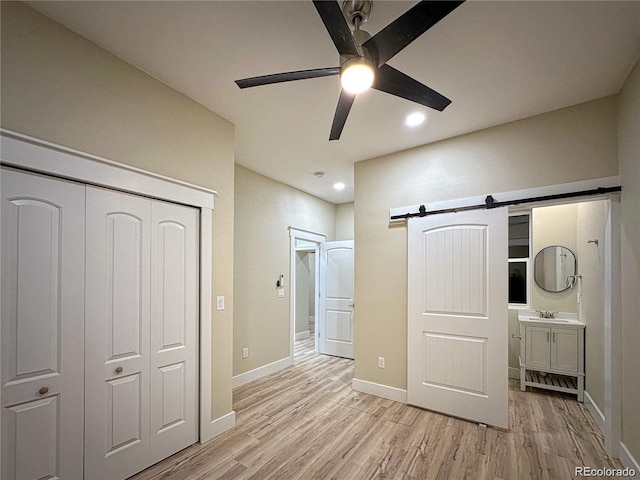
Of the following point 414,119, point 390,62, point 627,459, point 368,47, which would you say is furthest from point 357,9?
point 627,459

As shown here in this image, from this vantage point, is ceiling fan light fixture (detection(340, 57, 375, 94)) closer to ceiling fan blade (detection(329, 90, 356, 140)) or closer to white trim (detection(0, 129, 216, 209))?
ceiling fan blade (detection(329, 90, 356, 140))

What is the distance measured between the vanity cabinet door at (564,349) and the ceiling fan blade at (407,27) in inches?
152

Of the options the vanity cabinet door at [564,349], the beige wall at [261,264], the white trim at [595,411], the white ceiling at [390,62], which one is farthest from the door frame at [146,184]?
the vanity cabinet door at [564,349]

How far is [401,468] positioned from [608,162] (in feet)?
9.75

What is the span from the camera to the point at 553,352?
3549 mm

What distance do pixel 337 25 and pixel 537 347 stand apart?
4200 mm

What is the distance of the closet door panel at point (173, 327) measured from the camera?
226 centimetres

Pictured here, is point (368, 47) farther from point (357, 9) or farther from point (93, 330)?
point (93, 330)

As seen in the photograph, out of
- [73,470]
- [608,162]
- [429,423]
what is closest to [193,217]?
[73,470]

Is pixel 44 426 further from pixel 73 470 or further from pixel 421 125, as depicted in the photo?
pixel 421 125

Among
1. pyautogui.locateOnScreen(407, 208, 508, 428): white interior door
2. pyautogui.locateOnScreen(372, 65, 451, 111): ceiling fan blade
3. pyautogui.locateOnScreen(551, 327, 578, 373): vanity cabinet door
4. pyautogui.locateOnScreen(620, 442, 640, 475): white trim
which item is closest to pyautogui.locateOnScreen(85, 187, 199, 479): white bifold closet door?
pyautogui.locateOnScreen(372, 65, 451, 111): ceiling fan blade

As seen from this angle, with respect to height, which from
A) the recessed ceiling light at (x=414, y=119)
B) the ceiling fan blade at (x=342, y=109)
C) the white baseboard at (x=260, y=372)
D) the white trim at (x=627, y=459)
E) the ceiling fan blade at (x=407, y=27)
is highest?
the recessed ceiling light at (x=414, y=119)

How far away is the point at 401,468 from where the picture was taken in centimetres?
225

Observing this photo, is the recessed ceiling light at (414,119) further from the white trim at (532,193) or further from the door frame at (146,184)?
the door frame at (146,184)
